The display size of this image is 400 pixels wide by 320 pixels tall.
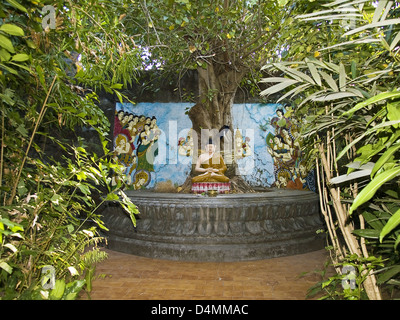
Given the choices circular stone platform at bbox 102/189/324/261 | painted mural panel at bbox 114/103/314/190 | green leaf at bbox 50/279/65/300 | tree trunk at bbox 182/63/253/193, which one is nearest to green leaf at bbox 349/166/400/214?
green leaf at bbox 50/279/65/300

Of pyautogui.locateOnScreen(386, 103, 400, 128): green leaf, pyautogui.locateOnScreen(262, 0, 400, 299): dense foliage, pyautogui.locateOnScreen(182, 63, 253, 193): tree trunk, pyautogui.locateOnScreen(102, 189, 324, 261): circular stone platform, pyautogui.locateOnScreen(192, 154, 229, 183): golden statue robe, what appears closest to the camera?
pyautogui.locateOnScreen(386, 103, 400, 128): green leaf

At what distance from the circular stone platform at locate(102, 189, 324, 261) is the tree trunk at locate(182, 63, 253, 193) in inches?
47.8

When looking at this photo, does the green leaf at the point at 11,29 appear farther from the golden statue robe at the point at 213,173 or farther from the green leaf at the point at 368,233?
the golden statue robe at the point at 213,173

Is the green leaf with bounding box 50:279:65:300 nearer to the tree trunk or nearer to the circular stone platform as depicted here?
the circular stone platform

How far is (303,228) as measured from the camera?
3947 mm

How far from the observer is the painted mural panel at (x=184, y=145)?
23.2 ft

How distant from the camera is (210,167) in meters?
4.91

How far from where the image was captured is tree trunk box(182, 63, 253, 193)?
16.8 feet

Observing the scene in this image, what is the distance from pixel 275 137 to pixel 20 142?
6.18 m

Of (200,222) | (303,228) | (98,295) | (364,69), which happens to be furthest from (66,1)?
(303,228)

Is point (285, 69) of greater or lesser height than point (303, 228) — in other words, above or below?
above

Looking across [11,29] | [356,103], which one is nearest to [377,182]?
[356,103]

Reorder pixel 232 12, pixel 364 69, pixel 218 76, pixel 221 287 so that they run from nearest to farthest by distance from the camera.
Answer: pixel 364 69, pixel 221 287, pixel 232 12, pixel 218 76

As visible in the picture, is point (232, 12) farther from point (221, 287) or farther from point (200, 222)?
point (221, 287)
